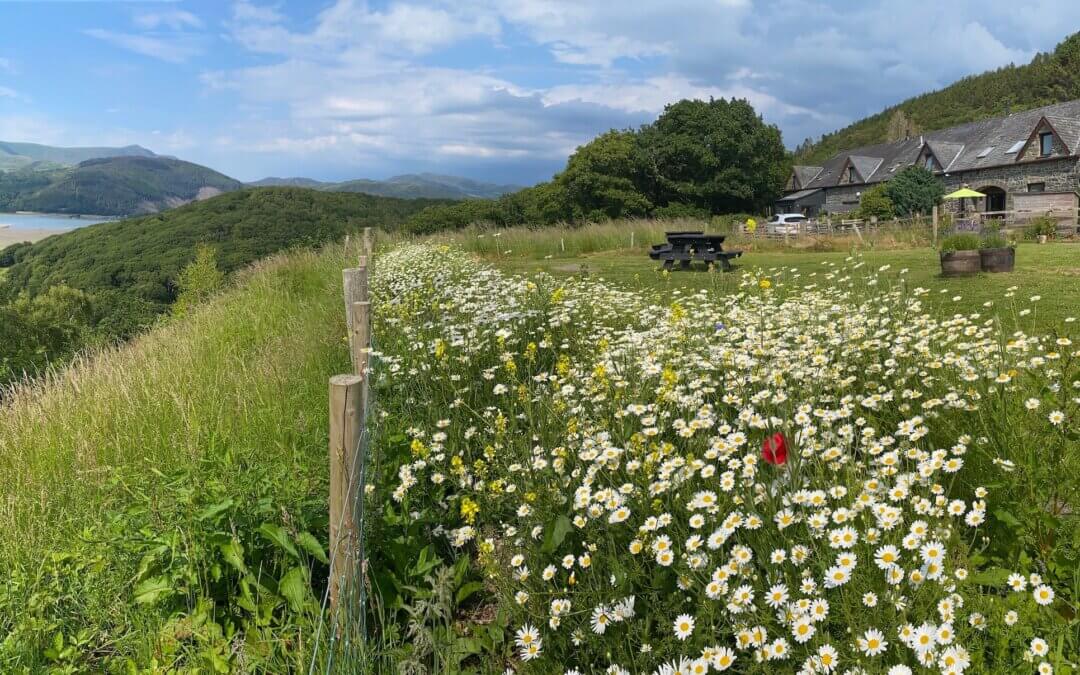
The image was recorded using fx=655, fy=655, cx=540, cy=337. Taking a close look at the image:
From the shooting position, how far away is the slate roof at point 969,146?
1268 inches

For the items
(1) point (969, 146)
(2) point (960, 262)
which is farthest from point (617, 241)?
(1) point (969, 146)

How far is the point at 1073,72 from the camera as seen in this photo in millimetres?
62156

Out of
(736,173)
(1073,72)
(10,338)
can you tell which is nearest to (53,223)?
(10,338)

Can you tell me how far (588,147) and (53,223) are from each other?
8865cm

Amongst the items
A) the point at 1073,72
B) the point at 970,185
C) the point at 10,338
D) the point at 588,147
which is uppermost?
the point at 1073,72

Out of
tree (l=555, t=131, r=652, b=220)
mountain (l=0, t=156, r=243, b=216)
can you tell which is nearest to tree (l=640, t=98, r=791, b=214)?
tree (l=555, t=131, r=652, b=220)

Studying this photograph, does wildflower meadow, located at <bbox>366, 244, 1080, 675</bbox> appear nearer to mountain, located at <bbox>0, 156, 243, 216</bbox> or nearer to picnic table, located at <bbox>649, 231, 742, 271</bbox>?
picnic table, located at <bbox>649, 231, 742, 271</bbox>

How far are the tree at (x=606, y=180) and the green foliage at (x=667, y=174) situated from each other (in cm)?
6

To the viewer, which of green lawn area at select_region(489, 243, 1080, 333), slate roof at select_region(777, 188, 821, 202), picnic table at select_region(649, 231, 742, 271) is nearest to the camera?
green lawn area at select_region(489, 243, 1080, 333)

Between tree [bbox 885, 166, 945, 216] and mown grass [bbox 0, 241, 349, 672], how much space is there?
3712 centimetres

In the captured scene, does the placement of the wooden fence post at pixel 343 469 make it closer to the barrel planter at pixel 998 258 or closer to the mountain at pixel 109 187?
the barrel planter at pixel 998 258

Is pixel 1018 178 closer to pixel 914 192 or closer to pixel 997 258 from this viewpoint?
pixel 914 192

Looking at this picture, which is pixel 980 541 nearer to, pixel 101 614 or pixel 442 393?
pixel 442 393

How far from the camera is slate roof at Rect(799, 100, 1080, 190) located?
32219 mm
